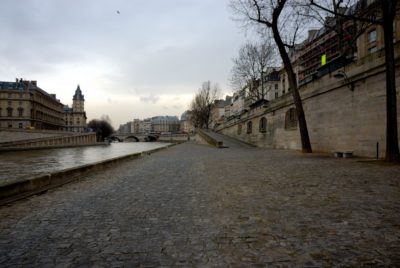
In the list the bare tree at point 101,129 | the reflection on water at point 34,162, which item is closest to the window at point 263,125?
the reflection on water at point 34,162

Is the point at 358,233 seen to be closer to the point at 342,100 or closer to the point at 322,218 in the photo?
the point at 322,218

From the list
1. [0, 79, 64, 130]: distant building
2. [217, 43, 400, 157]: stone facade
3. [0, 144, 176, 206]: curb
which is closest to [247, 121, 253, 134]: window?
[217, 43, 400, 157]: stone facade

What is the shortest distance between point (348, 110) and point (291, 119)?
8.87 metres

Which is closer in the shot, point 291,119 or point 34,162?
point 34,162

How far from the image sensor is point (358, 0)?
16.8 meters

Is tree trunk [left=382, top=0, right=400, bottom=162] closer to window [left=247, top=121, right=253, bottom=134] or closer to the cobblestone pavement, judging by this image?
the cobblestone pavement

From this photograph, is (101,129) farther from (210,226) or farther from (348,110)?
(210,226)

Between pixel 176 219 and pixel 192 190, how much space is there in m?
2.40

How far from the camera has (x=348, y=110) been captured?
16.0m

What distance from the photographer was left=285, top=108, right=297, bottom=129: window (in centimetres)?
2412

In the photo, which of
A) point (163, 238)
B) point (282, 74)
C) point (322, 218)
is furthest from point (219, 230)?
point (282, 74)

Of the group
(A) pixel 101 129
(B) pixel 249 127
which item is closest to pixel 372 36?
(B) pixel 249 127

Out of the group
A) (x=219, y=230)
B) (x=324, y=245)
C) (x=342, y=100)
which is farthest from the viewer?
(x=342, y=100)

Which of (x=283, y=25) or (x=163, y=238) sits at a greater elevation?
(x=283, y=25)
